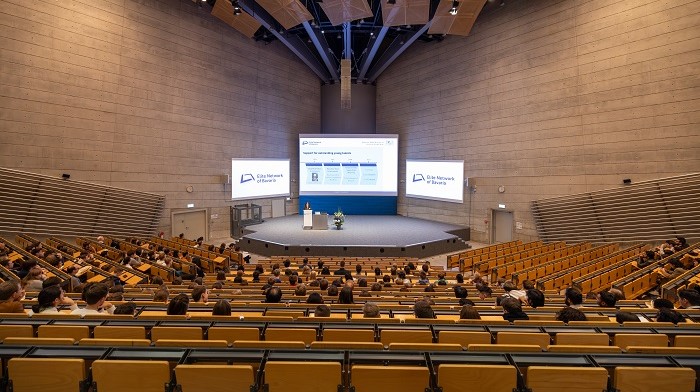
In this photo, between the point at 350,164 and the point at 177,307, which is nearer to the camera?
the point at 177,307

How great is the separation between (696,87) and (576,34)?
4.11 metres

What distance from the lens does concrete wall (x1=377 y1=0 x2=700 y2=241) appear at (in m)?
12.1

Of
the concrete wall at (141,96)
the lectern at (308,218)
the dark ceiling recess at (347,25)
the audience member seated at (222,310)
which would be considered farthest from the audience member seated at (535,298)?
the concrete wall at (141,96)

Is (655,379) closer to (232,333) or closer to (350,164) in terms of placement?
(232,333)

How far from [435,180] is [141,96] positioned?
1317 cm

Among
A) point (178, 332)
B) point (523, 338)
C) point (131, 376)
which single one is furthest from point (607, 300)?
point (131, 376)

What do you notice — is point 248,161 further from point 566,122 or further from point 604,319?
point 604,319

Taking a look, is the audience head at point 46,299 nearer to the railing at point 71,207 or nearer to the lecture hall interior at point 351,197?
the lecture hall interior at point 351,197

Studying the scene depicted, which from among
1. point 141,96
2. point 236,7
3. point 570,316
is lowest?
point 570,316

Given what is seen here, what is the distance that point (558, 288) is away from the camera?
884 centimetres

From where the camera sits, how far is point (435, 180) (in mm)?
19562

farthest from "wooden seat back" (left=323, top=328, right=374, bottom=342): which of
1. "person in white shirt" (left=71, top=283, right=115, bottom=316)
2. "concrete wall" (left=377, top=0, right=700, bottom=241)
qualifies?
Result: "concrete wall" (left=377, top=0, right=700, bottom=241)

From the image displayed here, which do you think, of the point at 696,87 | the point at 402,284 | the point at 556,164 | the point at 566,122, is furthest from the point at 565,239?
the point at 402,284

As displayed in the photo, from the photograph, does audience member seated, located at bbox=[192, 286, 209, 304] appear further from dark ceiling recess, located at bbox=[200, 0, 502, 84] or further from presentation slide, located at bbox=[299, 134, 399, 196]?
presentation slide, located at bbox=[299, 134, 399, 196]
